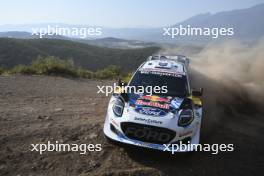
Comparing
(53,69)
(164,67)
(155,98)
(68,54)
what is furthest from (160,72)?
(68,54)

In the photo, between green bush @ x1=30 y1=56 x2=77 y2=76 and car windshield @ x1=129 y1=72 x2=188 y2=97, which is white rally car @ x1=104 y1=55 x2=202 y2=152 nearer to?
car windshield @ x1=129 y1=72 x2=188 y2=97

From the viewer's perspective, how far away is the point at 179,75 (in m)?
9.05

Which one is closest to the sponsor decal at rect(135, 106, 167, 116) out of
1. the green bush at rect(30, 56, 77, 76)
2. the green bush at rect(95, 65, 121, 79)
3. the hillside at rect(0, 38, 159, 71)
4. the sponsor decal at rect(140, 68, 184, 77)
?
the sponsor decal at rect(140, 68, 184, 77)

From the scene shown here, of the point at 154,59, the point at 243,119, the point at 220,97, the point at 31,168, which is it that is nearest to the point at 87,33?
the point at 154,59

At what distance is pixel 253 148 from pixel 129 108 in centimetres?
338

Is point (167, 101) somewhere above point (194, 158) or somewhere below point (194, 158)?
above

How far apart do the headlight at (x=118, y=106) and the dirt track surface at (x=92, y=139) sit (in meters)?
0.68

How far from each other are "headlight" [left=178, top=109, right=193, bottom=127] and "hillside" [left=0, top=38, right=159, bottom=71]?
5659 centimetres

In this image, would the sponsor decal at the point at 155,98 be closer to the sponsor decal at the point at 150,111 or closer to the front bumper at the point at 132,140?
the sponsor decal at the point at 150,111

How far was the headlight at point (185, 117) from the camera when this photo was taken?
23.5 feet

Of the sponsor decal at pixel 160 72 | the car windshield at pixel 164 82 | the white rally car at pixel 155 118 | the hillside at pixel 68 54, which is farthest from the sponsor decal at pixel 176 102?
the hillside at pixel 68 54

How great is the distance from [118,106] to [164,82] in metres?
1.79

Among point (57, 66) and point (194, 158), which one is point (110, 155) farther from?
point (57, 66)

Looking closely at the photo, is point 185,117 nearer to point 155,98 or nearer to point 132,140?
point 155,98
